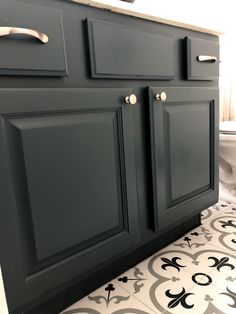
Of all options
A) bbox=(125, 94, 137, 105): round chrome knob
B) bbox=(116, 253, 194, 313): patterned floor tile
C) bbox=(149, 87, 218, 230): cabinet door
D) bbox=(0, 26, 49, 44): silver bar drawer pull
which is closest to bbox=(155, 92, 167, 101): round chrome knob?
bbox=(149, 87, 218, 230): cabinet door

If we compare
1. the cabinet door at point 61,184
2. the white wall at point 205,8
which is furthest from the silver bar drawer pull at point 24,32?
the white wall at point 205,8

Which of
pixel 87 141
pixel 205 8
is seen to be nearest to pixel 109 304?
pixel 87 141

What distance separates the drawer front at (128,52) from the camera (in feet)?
2.33

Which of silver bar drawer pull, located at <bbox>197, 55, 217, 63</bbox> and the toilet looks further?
the toilet

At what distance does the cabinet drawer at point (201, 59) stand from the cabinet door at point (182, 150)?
0.06 m

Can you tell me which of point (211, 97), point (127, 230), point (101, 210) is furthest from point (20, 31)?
point (211, 97)

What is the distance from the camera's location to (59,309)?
84 cm

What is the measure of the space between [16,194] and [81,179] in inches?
7.0

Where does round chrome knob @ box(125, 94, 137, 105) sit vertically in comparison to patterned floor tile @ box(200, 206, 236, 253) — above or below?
above

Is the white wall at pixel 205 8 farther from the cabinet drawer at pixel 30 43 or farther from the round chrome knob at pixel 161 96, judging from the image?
the cabinet drawer at pixel 30 43

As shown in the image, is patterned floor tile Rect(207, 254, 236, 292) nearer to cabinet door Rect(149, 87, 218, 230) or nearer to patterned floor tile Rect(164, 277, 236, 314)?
patterned floor tile Rect(164, 277, 236, 314)

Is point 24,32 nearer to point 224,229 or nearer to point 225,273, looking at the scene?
→ point 225,273

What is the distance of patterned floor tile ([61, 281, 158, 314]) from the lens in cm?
82

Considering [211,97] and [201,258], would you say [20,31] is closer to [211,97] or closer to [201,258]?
[211,97]
